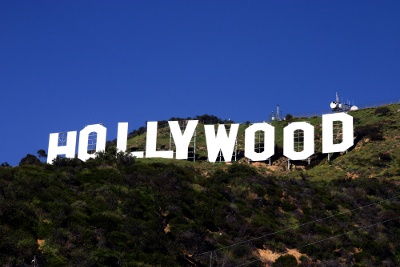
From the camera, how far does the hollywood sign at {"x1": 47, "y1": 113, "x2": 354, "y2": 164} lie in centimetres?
6406

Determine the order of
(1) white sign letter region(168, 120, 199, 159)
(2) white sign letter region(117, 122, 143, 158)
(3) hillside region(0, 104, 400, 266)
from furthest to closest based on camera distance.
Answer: (1) white sign letter region(168, 120, 199, 159) → (2) white sign letter region(117, 122, 143, 158) → (3) hillside region(0, 104, 400, 266)

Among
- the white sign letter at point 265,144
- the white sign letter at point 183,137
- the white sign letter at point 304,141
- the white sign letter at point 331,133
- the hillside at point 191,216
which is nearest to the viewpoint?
the hillside at point 191,216

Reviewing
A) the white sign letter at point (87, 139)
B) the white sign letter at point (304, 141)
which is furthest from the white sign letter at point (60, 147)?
the white sign letter at point (304, 141)

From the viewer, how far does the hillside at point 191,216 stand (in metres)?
35.6

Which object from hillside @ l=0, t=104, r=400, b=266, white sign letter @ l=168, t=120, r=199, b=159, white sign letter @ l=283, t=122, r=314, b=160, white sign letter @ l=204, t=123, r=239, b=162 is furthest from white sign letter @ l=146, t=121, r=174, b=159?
white sign letter @ l=283, t=122, r=314, b=160

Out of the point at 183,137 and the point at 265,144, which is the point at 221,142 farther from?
the point at 265,144

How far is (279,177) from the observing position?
5806cm

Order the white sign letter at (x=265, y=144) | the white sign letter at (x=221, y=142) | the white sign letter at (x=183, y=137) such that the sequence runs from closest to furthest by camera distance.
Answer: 1. the white sign letter at (x=265, y=144)
2. the white sign letter at (x=221, y=142)
3. the white sign letter at (x=183, y=137)

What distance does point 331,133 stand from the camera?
64312mm

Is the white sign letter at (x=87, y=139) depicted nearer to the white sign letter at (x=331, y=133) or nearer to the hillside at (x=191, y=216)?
the hillside at (x=191, y=216)

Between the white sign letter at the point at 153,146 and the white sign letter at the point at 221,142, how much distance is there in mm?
3661

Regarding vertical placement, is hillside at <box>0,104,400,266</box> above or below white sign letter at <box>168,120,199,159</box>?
below

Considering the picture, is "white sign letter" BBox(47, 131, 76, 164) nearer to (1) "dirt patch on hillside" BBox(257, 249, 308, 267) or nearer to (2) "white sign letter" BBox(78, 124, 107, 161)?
(2) "white sign letter" BBox(78, 124, 107, 161)

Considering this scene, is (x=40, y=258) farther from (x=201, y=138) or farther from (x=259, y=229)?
(x=201, y=138)
